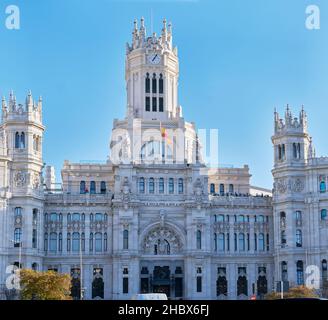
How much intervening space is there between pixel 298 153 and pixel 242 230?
11.9 metres

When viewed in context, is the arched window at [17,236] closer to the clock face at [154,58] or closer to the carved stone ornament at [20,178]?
the carved stone ornament at [20,178]

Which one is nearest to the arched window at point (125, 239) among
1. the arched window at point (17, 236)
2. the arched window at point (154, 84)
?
the arched window at point (17, 236)

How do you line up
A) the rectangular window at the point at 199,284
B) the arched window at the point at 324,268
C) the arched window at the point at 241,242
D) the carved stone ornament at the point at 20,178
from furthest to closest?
the arched window at the point at 241,242, the rectangular window at the point at 199,284, the arched window at the point at 324,268, the carved stone ornament at the point at 20,178

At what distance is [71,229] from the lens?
87.1 meters

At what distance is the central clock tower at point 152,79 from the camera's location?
324 ft

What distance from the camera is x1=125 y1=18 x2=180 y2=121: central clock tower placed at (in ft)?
324

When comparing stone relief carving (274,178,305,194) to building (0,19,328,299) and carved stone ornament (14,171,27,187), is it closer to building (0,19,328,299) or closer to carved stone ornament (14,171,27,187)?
building (0,19,328,299)

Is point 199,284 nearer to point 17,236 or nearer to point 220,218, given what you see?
point 220,218

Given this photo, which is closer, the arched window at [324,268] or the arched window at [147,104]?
the arched window at [324,268]

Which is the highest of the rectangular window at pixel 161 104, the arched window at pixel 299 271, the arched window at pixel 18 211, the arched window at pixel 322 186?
the rectangular window at pixel 161 104

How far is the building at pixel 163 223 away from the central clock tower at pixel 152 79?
26.5 ft

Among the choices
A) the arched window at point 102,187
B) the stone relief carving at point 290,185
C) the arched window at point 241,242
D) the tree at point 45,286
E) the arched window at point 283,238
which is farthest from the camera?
the arched window at point 102,187
